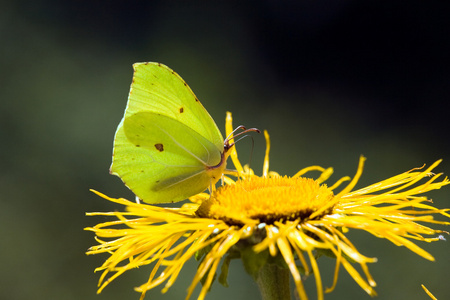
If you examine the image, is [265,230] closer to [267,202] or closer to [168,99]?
[267,202]

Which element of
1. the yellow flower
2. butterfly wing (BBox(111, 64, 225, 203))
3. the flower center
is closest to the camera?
the yellow flower

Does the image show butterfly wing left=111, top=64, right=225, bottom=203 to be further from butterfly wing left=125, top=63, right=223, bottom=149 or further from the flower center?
the flower center

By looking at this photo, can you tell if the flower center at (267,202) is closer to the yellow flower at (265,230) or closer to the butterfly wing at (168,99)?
the yellow flower at (265,230)

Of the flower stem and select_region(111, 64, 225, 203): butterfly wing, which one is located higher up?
select_region(111, 64, 225, 203): butterfly wing

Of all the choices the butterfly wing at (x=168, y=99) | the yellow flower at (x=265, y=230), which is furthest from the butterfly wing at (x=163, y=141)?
the yellow flower at (x=265, y=230)

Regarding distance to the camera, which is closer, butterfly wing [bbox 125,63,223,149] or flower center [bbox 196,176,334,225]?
flower center [bbox 196,176,334,225]

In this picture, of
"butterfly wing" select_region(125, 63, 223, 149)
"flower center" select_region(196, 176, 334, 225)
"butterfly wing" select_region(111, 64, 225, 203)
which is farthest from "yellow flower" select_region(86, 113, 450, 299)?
"butterfly wing" select_region(125, 63, 223, 149)

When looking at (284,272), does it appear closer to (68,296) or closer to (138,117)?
(138,117)
